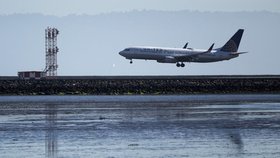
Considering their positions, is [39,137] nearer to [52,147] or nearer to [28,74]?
[52,147]

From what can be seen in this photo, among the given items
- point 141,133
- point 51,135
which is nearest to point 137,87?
point 141,133

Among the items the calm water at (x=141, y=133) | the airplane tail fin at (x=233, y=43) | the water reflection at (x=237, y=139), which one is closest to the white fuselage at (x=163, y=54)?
the airplane tail fin at (x=233, y=43)

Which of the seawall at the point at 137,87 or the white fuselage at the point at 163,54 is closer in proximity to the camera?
the seawall at the point at 137,87

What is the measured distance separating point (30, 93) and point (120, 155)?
7328 centimetres

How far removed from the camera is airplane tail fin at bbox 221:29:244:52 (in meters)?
172

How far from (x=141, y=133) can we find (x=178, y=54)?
4460 inches

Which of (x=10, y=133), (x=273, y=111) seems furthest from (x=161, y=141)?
(x=273, y=111)

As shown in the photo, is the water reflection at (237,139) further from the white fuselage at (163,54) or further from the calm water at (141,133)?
the white fuselage at (163,54)

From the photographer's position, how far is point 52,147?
125 feet

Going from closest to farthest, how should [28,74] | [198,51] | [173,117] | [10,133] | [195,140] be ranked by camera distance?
[195,140] → [10,133] → [173,117] → [28,74] → [198,51]

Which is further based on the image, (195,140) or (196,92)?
(196,92)

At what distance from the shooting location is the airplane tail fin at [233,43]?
172188mm

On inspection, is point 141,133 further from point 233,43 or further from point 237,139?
point 233,43

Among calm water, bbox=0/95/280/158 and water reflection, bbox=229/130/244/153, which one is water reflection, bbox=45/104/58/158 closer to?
calm water, bbox=0/95/280/158
